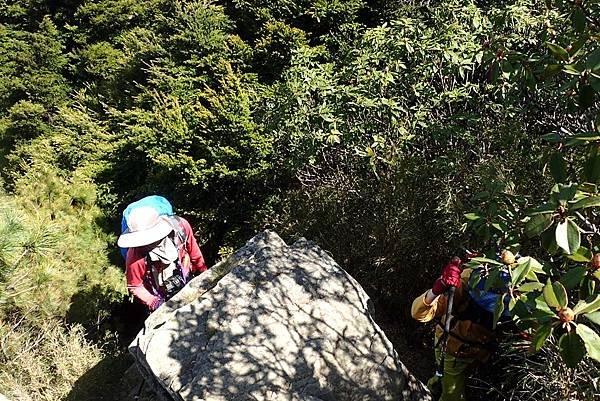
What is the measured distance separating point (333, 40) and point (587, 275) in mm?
6254

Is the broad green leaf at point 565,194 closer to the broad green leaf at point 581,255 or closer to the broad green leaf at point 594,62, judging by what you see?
the broad green leaf at point 581,255

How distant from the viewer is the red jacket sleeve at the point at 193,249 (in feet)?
13.7

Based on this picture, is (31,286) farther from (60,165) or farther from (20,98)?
(20,98)

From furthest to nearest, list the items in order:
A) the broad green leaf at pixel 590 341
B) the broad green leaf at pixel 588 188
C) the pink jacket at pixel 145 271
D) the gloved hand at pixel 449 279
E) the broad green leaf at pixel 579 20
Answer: the pink jacket at pixel 145 271, the gloved hand at pixel 449 279, the broad green leaf at pixel 579 20, the broad green leaf at pixel 588 188, the broad green leaf at pixel 590 341

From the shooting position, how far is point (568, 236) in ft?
4.39

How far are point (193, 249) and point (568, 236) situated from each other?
3385 mm

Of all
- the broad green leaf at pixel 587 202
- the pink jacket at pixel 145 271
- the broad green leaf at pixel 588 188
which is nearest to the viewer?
the broad green leaf at pixel 587 202

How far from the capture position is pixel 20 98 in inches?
543

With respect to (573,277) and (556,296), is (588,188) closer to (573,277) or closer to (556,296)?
(573,277)

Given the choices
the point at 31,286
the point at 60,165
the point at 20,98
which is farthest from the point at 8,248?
the point at 20,98

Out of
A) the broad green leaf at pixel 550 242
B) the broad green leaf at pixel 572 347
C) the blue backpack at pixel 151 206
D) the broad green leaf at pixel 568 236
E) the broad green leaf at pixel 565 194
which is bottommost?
the blue backpack at pixel 151 206

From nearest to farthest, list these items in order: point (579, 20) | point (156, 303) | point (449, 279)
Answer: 1. point (579, 20)
2. point (449, 279)
3. point (156, 303)

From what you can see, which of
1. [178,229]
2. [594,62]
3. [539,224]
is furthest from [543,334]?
[178,229]

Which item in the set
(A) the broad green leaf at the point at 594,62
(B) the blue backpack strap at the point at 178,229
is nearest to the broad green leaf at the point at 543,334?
(A) the broad green leaf at the point at 594,62
